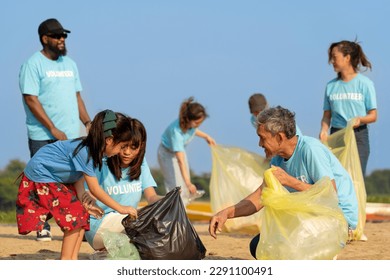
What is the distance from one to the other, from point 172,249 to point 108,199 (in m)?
0.50

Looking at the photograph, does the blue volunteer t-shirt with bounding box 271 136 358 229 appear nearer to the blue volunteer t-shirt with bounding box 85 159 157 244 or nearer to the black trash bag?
the black trash bag

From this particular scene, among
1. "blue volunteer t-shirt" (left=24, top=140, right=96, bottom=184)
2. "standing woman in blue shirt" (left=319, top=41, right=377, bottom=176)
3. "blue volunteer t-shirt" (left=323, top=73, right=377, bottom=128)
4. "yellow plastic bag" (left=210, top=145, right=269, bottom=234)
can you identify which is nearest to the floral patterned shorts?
"blue volunteer t-shirt" (left=24, top=140, right=96, bottom=184)

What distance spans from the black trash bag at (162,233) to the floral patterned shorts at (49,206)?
18.9 inches

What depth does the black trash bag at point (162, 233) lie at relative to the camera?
552cm

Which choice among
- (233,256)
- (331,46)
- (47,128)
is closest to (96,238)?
(233,256)

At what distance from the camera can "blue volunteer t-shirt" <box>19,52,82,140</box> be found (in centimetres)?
832

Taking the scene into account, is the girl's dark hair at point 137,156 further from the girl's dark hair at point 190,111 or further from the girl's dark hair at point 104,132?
the girl's dark hair at point 190,111

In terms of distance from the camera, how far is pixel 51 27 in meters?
8.42

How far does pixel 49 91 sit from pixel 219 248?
208 cm

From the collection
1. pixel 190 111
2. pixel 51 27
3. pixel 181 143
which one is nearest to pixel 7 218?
pixel 181 143

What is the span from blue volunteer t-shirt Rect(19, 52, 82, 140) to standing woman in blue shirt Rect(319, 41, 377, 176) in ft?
7.77

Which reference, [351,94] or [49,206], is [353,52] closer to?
[351,94]

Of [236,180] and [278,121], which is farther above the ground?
[278,121]

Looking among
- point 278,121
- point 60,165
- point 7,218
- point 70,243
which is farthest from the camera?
point 7,218
